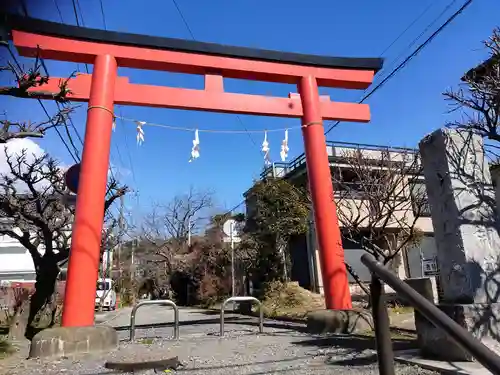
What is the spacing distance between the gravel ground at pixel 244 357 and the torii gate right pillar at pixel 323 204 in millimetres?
1237

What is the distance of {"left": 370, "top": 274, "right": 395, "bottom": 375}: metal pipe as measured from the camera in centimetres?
214

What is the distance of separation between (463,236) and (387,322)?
2459mm

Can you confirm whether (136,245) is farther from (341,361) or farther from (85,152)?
(341,361)

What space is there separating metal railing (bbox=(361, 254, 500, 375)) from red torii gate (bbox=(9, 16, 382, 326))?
5.30 metres

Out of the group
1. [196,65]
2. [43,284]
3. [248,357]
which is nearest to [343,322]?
[248,357]

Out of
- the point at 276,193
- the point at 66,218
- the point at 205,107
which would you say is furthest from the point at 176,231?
the point at 205,107

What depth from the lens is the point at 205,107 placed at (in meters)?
8.30

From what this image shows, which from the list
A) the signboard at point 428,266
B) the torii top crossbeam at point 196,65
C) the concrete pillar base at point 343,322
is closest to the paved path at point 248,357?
the concrete pillar base at point 343,322

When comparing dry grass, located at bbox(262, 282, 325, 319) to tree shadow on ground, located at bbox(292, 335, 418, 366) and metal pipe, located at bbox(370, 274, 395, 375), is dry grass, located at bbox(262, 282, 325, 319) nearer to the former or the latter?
tree shadow on ground, located at bbox(292, 335, 418, 366)

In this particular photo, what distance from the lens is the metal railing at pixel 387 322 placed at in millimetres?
1395

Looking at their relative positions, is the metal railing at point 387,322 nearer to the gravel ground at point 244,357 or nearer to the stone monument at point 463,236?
the gravel ground at point 244,357

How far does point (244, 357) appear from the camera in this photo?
16.3ft

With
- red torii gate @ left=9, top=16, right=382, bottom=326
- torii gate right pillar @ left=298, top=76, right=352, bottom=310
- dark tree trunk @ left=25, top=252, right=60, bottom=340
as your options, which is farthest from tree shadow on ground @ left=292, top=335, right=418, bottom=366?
dark tree trunk @ left=25, top=252, right=60, bottom=340

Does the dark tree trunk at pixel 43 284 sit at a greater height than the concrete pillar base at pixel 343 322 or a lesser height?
greater
